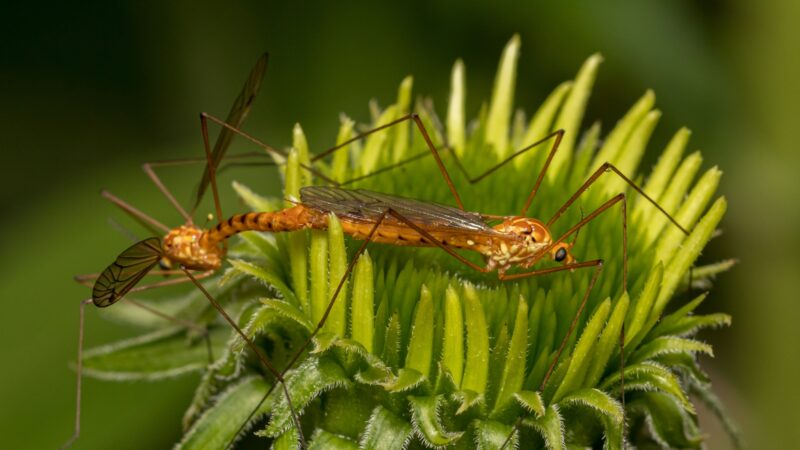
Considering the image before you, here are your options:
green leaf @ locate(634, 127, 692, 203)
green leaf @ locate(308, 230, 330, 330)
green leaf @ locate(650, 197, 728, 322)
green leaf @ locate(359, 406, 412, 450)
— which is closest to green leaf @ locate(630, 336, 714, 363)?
green leaf @ locate(650, 197, 728, 322)

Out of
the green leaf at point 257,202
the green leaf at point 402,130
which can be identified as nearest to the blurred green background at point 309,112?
the green leaf at point 257,202

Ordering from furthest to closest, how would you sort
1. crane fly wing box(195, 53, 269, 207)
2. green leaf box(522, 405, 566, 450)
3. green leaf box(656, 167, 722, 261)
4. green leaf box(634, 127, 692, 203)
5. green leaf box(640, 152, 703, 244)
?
crane fly wing box(195, 53, 269, 207) → green leaf box(634, 127, 692, 203) → green leaf box(640, 152, 703, 244) → green leaf box(656, 167, 722, 261) → green leaf box(522, 405, 566, 450)

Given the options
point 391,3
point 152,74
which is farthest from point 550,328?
point 152,74

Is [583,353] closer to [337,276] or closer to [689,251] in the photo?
[689,251]

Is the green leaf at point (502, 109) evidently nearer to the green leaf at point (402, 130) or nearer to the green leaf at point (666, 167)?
Result: the green leaf at point (402, 130)

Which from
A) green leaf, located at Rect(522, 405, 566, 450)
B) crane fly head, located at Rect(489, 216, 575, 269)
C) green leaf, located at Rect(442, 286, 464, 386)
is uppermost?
crane fly head, located at Rect(489, 216, 575, 269)

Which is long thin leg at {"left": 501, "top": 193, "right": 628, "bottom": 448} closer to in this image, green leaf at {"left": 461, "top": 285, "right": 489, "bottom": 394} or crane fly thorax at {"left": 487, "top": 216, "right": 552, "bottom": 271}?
crane fly thorax at {"left": 487, "top": 216, "right": 552, "bottom": 271}

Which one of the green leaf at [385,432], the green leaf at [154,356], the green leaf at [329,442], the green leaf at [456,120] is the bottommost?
the green leaf at [154,356]

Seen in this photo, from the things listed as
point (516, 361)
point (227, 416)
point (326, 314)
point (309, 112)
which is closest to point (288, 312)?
point (326, 314)
